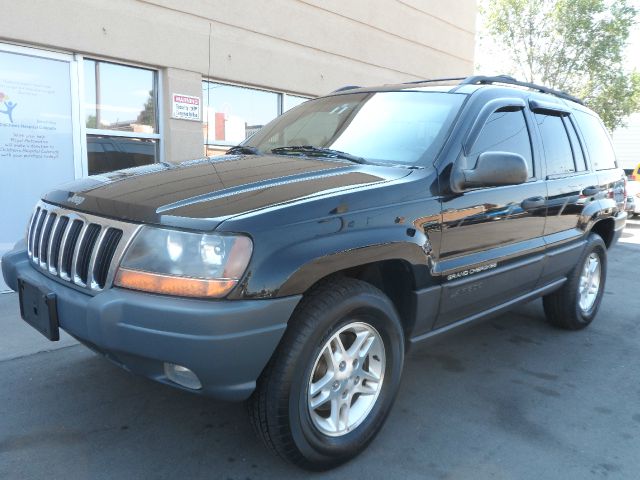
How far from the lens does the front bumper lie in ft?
6.54

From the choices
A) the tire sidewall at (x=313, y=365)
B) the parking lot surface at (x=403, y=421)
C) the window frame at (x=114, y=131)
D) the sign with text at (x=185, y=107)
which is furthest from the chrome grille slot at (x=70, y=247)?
the sign with text at (x=185, y=107)

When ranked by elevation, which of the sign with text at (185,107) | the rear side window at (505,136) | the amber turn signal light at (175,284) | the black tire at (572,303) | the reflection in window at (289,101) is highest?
the reflection in window at (289,101)

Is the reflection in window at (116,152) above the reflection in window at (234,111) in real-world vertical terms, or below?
below

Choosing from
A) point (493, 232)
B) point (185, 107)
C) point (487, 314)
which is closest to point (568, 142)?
point (493, 232)

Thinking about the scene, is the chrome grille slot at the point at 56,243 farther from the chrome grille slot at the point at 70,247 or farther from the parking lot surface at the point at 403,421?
the parking lot surface at the point at 403,421

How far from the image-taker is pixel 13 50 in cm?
562

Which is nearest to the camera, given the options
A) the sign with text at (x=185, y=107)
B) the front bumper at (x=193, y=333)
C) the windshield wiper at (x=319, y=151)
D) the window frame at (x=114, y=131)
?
the front bumper at (x=193, y=333)

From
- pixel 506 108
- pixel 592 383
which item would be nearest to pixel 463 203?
pixel 506 108

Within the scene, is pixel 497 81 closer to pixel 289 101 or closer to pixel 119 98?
pixel 119 98

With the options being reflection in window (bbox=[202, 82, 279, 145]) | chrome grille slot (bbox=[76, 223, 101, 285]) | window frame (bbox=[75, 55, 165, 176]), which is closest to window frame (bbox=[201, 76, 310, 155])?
reflection in window (bbox=[202, 82, 279, 145])

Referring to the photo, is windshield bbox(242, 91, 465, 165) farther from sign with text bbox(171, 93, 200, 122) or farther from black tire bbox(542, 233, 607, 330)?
sign with text bbox(171, 93, 200, 122)

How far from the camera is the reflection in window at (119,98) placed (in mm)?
6410

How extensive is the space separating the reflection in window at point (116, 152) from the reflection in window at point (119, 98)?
0.14 m

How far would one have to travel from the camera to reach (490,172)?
2.81 meters
